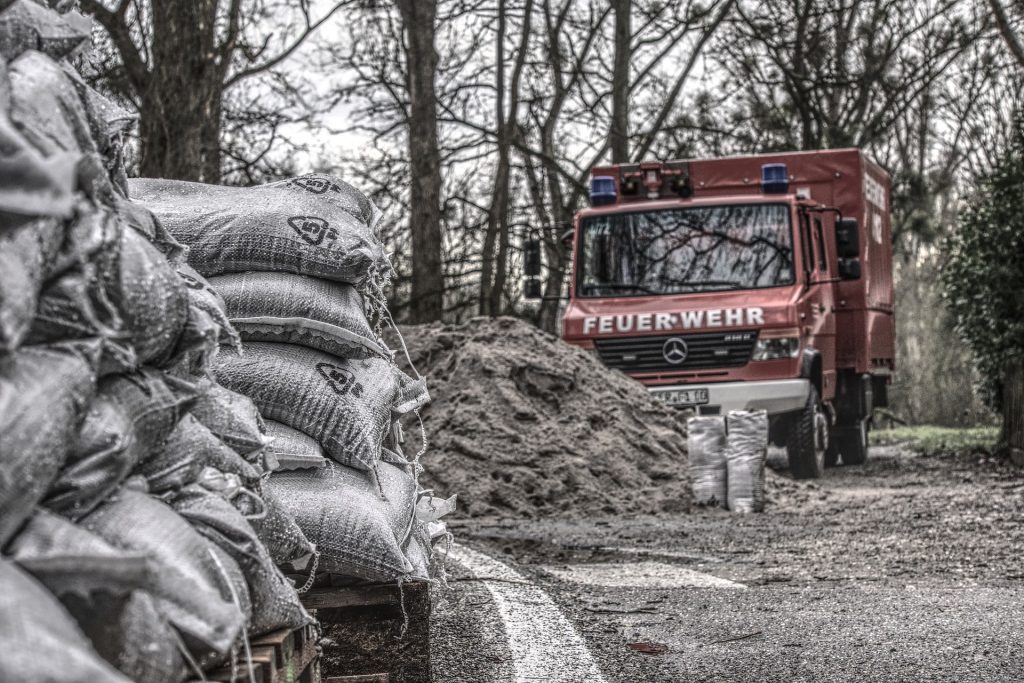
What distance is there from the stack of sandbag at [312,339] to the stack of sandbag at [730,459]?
650 cm

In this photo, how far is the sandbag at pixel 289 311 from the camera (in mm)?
4555

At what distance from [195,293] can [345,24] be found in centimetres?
1656

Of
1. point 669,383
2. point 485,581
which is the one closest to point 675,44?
point 669,383

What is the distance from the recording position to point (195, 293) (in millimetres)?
3213

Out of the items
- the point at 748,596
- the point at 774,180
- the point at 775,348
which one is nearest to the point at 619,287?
the point at 775,348

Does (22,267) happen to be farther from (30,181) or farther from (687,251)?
(687,251)

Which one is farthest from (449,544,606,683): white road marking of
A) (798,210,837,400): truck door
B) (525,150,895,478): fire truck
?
(798,210,837,400): truck door

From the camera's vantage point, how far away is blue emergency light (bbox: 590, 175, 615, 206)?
578 inches

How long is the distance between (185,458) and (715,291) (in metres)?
11.7

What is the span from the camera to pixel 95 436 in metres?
2.27

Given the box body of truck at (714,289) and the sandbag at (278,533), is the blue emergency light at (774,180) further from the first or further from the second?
the sandbag at (278,533)

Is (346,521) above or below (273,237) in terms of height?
below

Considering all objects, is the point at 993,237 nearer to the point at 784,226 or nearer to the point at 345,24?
the point at 784,226

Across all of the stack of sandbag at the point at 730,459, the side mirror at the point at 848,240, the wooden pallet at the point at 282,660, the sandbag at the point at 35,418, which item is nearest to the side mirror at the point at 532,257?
the side mirror at the point at 848,240
